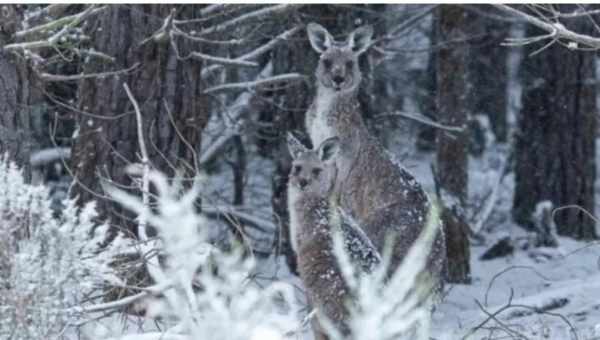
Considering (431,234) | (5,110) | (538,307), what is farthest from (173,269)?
(538,307)

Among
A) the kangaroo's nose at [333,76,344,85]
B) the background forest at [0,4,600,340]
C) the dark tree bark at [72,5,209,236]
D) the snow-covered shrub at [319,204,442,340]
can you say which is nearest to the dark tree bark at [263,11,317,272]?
the background forest at [0,4,600,340]

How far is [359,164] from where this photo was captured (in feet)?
29.5

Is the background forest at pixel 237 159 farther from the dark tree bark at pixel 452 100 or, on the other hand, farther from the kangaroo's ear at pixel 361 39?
the kangaroo's ear at pixel 361 39

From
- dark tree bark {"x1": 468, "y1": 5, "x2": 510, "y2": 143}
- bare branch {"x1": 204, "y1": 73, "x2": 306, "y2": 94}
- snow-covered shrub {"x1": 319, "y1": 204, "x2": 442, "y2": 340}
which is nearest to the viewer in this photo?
snow-covered shrub {"x1": 319, "y1": 204, "x2": 442, "y2": 340}

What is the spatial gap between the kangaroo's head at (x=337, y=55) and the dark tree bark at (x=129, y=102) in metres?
0.99

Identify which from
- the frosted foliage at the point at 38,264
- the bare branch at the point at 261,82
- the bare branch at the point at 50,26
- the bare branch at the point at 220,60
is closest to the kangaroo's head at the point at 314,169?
the bare branch at the point at 220,60

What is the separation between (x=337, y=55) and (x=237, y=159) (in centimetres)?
462

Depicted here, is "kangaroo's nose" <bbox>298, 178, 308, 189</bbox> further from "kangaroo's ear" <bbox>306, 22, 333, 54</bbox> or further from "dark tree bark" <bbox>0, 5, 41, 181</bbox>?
"kangaroo's ear" <bbox>306, 22, 333, 54</bbox>

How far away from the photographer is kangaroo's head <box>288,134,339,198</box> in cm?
741

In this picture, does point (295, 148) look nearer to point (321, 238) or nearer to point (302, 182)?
point (302, 182)

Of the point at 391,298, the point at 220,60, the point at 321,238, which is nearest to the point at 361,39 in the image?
the point at 220,60

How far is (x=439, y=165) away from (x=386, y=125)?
0.67 meters

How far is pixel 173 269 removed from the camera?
4.40 metres

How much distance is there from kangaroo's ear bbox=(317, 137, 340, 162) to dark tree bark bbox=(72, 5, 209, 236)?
1.00 metres
